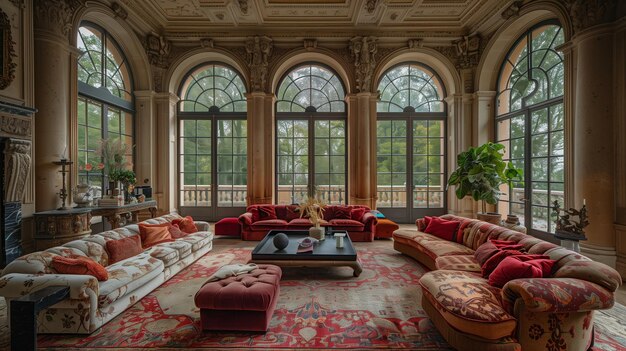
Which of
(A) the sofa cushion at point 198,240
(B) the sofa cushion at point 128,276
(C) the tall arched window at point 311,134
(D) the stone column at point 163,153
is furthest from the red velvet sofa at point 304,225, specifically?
(D) the stone column at point 163,153

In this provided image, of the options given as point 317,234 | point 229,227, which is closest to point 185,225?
Result: point 229,227

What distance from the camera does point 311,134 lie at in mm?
7238

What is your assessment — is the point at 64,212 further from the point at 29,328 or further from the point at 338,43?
the point at 338,43

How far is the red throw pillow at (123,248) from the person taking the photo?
3.18 metres

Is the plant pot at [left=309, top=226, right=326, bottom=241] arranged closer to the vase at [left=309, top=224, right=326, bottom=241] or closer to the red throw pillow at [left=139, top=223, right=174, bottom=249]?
the vase at [left=309, top=224, right=326, bottom=241]

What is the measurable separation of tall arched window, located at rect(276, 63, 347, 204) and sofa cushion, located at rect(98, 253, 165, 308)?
171 inches

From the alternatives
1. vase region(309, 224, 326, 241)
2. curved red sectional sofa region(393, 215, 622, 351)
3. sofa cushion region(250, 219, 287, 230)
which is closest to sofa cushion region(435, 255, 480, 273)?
curved red sectional sofa region(393, 215, 622, 351)

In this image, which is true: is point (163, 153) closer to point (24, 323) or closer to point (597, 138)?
point (24, 323)

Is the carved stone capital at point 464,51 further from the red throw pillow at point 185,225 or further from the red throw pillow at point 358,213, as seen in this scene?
the red throw pillow at point 185,225

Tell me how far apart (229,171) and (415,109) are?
5.44 metres

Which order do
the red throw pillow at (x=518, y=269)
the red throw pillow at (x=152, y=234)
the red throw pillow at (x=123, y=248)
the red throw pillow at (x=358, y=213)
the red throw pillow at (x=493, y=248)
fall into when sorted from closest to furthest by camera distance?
the red throw pillow at (x=518, y=269) < the red throw pillow at (x=493, y=248) < the red throw pillow at (x=123, y=248) < the red throw pillow at (x=152, y=234) < the red throw pillow at (x=358, y=213)

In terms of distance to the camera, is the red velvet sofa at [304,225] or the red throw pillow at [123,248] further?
the red velvet sofa at [304,225]

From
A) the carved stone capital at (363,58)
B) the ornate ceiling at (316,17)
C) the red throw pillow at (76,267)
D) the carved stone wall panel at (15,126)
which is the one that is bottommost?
the red throw pillow at (76,267)

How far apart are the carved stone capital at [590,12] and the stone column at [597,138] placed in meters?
0.13
